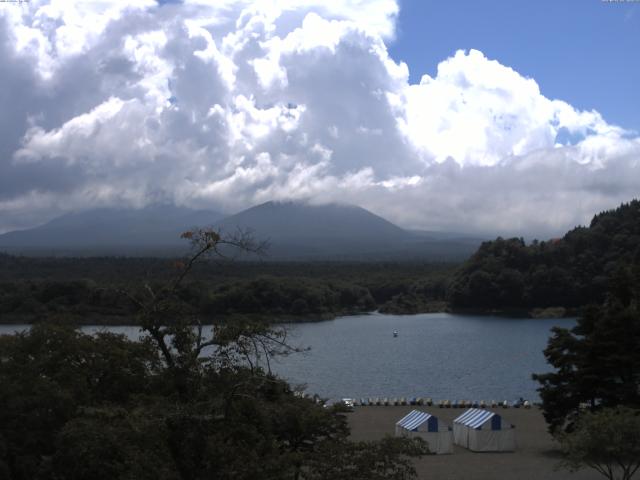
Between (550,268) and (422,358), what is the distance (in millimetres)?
28491

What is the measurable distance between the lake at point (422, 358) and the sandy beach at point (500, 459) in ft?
11.9

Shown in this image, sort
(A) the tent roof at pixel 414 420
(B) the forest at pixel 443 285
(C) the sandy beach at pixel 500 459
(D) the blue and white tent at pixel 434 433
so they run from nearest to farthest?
1. (C) the sandy beach at pixel 500 459
2. (D) the blue and white tent at pixel 434 433
3. (A) the tent roof at pixel 414 420
4. (B) the forest at pixel 443 285

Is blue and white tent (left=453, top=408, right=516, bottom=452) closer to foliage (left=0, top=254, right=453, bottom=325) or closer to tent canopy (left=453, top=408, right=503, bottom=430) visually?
tent canopy (left=453, top=408, right=503, bottom=430)

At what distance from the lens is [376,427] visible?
22703 mm

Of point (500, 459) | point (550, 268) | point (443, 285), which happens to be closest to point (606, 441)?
point (500, 459)

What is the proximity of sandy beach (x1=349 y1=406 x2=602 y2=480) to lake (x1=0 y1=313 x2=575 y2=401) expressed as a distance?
3.61 metres

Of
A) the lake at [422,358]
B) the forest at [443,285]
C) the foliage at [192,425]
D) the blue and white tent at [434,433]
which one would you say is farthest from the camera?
the forest at [443,285]

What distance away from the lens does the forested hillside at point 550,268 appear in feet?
213

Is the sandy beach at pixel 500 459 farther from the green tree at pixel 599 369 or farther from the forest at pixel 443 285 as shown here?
the forest at pixel 443 285

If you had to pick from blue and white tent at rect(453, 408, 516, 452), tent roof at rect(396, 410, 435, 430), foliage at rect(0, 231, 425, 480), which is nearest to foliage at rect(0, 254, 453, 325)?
tent roof at rect(396, 410, 435, 430)

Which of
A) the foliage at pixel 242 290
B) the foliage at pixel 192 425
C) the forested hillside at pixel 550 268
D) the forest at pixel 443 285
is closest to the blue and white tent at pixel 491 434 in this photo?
the foliage at pixel 192 425

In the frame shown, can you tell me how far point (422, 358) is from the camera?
4166cm

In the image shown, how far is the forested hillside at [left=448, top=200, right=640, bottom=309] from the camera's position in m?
65.1

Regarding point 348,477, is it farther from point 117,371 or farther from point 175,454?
point 117,371
